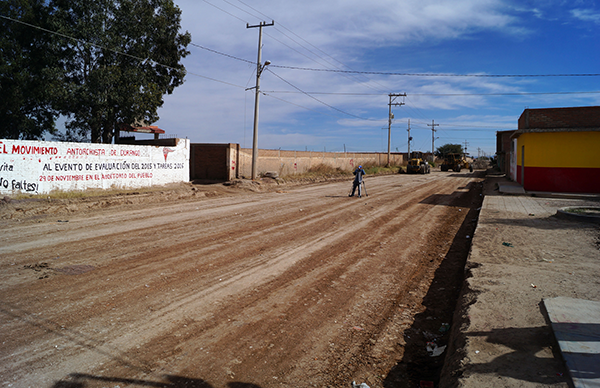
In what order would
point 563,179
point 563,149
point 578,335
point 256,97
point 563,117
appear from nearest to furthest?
1. point 578,335
2. point 563,117
3. point 563,149
4. point 563,179
5. point 256,97

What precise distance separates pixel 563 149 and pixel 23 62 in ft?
115

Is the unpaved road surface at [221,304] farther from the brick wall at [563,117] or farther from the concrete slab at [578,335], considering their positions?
the brick wall at [563,117]

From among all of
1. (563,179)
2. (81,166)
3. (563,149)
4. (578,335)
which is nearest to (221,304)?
(578,335)

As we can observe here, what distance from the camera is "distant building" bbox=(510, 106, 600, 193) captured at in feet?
63.2

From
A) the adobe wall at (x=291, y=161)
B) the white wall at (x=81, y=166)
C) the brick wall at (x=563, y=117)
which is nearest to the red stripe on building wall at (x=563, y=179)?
the brick wall at (x=563, y=117)

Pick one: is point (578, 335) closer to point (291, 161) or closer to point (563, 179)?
point (563, 179)

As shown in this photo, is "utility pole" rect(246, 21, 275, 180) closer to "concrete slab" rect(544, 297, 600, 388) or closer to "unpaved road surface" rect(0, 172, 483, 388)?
"unpaved road surface" rect(0, 172, 483, 388)

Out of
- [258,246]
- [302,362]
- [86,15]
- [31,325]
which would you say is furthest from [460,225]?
[86,15]

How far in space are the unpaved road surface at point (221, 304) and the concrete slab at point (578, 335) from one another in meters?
1.33

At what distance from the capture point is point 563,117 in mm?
19672

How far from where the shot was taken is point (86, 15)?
2559 cm

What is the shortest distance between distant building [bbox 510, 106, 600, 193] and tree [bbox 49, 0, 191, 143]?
2580 centimetres

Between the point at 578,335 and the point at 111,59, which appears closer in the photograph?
the point at 578,335

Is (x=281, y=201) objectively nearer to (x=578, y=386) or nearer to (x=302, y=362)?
(x=302, y=362)
